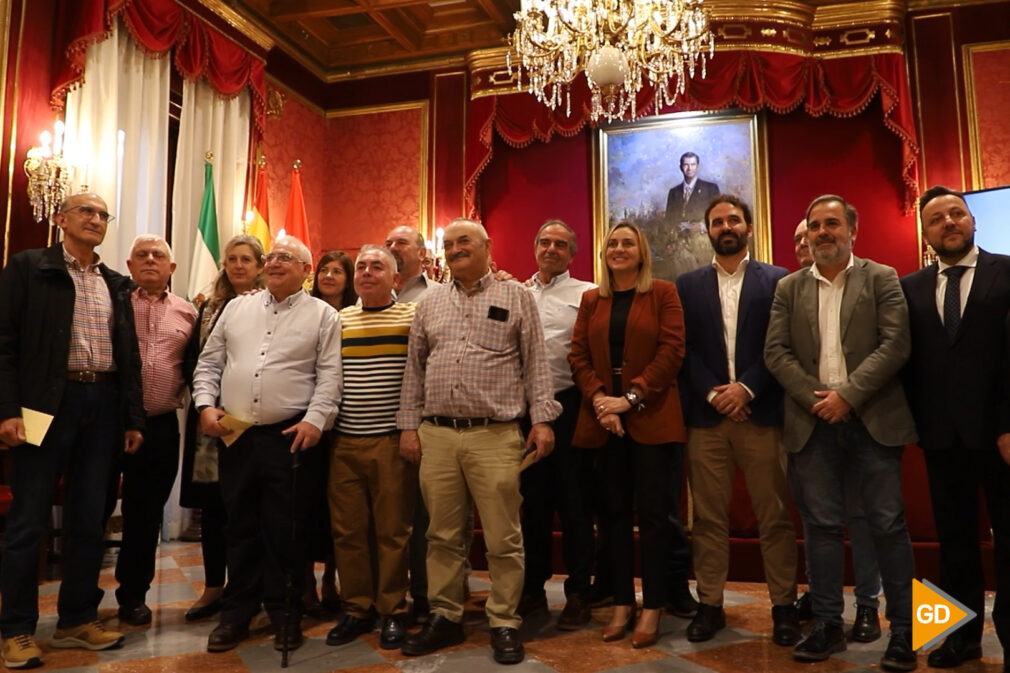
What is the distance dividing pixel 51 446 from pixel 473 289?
61.3 inches

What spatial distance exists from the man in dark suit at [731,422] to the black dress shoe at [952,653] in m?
0.43

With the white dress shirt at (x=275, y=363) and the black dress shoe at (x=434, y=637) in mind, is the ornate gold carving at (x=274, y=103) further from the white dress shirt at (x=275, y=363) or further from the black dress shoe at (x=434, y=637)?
the black dress shoe at (x=434, y=637)

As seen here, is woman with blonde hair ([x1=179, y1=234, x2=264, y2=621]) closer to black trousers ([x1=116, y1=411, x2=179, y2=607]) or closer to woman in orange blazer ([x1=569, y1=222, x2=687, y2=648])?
black trousers ([x1=116, y1=411, x2=179, y2=607])

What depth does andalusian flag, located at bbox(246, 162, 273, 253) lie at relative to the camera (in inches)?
260

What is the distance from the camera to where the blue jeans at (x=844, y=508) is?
2.61 meters

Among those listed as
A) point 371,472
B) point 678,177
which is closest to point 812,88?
point 678,177

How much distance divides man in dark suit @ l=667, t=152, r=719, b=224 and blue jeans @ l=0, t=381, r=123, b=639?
17.1ft

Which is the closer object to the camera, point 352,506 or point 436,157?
point 352,506

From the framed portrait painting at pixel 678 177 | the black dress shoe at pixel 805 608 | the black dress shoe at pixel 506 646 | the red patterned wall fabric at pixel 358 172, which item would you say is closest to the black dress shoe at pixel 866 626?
the black dress shoe at pixel 805 608

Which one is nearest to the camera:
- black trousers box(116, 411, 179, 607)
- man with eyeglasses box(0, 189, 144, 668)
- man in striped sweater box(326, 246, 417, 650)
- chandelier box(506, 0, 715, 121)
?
man with eyeglasses box(0, 189, 144, 668)

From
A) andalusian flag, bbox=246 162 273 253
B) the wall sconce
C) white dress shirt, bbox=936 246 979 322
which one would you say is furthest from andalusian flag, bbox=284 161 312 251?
white dress shirt, bbox=936 246 979 322

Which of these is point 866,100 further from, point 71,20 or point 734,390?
point 71,20

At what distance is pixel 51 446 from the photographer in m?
2.78

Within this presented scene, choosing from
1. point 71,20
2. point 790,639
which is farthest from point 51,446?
point 71,20
